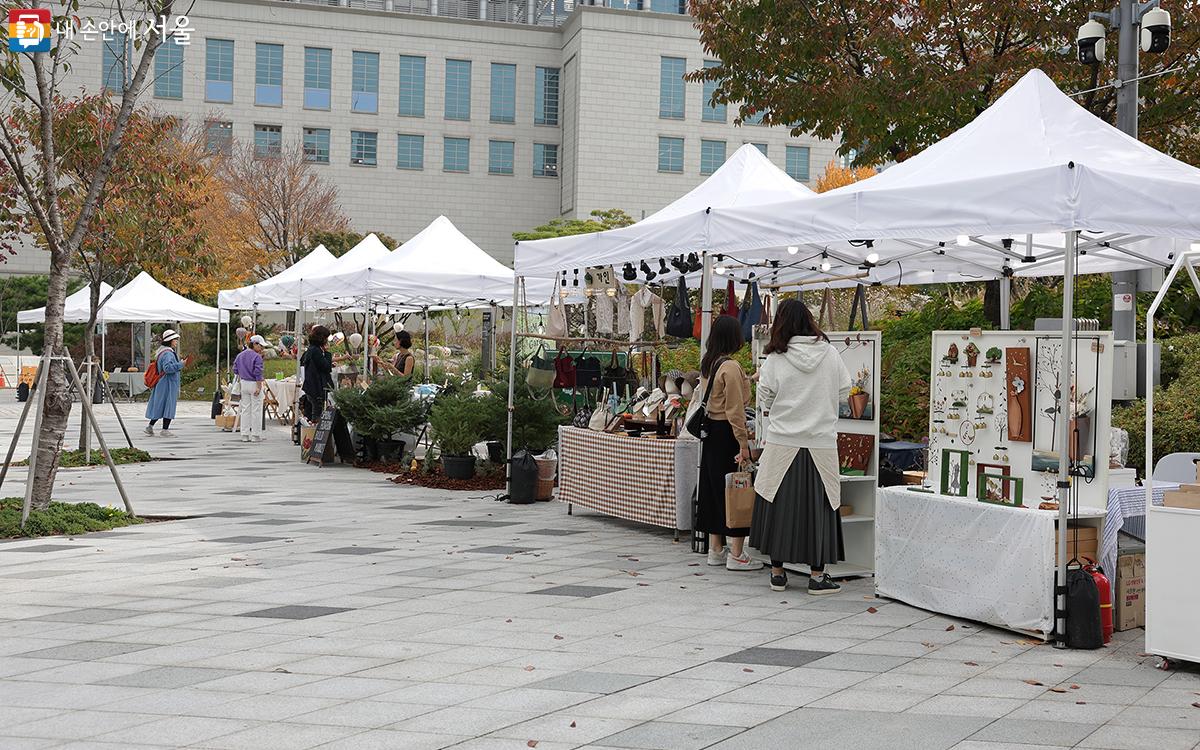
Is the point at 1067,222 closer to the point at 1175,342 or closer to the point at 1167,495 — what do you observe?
the point at 1167,495

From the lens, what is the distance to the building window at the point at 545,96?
4909 cm

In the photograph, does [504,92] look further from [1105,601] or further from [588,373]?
[1105,601]

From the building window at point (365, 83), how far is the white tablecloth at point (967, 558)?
140 feet

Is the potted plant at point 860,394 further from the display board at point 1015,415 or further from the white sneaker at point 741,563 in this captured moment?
the white sneaker at point 741,563

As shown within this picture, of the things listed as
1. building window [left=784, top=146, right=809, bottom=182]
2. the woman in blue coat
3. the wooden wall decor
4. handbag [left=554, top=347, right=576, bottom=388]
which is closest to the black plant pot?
handbag [left=554, top=347, right=576, bottom=388]

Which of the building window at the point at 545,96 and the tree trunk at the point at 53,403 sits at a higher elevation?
the building window at the point at 545,96

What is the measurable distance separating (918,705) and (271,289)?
15.6m

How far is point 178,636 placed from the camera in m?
6.23

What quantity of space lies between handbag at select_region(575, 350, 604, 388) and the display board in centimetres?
512

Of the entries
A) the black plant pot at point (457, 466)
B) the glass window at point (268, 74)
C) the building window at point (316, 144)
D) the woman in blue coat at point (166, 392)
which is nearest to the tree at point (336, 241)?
the building window at point (316, 144)

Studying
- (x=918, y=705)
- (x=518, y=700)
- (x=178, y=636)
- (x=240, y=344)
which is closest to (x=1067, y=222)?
(x=918, y=705)

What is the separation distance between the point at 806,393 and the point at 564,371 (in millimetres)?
5070

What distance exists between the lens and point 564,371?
12289mm

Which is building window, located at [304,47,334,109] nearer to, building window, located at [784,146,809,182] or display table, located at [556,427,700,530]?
building window, located at [784,146,809,182]
